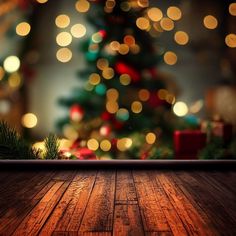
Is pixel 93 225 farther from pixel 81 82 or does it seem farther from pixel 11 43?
pixel 11 43

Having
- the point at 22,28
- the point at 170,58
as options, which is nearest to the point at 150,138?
the point at 170,58

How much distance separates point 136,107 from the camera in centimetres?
343

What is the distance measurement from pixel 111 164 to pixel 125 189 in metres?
0.77

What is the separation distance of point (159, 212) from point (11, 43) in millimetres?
2316

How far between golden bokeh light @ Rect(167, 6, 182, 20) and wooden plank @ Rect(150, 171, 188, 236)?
1.71 m

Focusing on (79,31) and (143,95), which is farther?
(79,31)

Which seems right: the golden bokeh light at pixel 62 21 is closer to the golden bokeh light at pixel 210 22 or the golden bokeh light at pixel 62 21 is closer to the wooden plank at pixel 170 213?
the golden bokeh light at pixel 210 22

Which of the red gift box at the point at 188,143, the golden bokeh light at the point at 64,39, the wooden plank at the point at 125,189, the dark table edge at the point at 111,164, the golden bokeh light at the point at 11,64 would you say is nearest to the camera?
the wooden plank at the point at 125,189

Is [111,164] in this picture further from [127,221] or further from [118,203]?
[127,221]

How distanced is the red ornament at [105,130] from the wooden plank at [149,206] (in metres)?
0.71

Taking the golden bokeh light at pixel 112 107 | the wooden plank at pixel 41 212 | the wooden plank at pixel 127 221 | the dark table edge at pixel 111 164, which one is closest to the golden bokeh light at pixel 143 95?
the golden bokeh light at pixel 112 107

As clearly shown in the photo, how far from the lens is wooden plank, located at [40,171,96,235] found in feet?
5.29

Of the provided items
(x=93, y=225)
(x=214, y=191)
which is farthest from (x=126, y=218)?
(x=214, y=191)

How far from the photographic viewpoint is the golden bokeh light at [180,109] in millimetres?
3557
